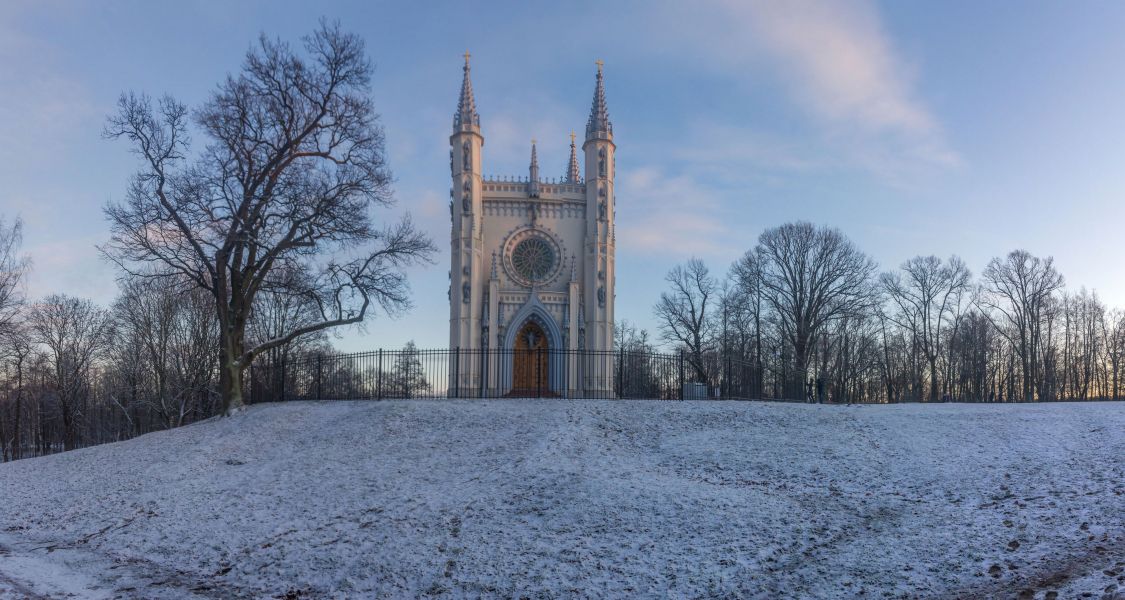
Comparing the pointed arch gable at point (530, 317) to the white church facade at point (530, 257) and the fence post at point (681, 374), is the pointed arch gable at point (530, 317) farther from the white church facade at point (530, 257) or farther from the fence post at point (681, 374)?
the fence post at point (681, 374)

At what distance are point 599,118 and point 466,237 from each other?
931 cm

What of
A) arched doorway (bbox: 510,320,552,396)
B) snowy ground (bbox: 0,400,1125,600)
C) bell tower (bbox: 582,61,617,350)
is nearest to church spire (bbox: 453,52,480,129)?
bell tower (bbox: 582,61,617,350)

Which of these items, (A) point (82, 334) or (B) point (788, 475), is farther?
(A) point (82, 334)

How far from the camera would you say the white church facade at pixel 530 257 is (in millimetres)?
34375

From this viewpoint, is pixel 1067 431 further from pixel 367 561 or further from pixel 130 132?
pixel 130 132

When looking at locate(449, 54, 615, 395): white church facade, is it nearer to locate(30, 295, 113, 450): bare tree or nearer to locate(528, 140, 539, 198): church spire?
locate(528, 140, 539, 198): church spire

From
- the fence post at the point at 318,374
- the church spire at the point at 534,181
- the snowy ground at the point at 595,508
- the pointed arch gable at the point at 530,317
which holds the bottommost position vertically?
the snowy ground at the point at 595,508

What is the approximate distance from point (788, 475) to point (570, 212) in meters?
25.5

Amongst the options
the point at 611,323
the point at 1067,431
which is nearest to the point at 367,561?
the point at 1067,431

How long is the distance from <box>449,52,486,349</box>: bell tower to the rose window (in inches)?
73.1

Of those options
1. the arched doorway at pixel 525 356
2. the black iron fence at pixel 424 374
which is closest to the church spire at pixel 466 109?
the arched doorway at pixel 525 356

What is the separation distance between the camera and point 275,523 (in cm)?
1095

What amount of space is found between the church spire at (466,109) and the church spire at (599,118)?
5.68m

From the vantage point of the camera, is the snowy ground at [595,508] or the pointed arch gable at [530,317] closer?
the snowy ground at [595,508]
